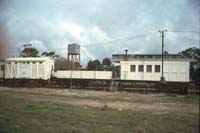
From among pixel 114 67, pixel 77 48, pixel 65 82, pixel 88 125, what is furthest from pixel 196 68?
pixel 88 125

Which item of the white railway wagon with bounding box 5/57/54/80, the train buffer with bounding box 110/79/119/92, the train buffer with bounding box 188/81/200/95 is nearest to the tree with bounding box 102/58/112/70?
the white railway wagon with bounding box 5/57/54/80

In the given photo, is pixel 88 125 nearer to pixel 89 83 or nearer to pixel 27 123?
pixel 27 123

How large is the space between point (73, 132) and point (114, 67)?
3457 cm

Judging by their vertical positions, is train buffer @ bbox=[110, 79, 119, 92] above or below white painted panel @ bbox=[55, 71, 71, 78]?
below

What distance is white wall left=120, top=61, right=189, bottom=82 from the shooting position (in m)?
36.0

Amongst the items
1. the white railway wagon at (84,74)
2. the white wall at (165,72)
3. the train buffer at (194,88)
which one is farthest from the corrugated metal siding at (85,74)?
the train buffer at (194,88)

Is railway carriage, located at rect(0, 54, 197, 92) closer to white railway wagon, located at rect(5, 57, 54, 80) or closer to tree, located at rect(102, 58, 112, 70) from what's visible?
white railway wagon, located at rect(5, 57, 54, 80)

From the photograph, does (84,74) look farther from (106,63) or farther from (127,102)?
(106,63)

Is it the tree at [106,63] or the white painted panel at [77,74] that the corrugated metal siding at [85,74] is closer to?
the white painted panel at [77,74]

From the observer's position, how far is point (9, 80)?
35.2 meters

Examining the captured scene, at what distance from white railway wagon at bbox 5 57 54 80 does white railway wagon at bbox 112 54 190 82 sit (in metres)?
9.37

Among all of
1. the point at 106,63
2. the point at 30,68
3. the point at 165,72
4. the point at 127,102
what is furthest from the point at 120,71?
the point at 106,63

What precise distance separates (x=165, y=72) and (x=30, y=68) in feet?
55.8

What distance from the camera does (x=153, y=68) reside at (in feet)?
122
